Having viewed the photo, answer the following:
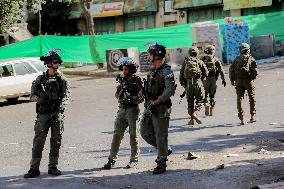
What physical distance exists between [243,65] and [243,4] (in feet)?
82.0

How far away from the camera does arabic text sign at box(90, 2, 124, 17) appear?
44438 millimetres

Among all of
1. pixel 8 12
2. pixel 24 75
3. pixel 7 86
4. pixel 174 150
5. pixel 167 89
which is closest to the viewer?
pixel 167 89

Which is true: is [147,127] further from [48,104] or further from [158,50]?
[48,104]

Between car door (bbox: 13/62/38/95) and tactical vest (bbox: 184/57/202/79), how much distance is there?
9201 mm

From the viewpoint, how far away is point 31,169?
8.59 m

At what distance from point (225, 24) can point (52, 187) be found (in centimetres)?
2175

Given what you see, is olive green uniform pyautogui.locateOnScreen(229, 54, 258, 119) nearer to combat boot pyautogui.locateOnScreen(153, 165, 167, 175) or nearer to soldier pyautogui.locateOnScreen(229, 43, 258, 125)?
soldier pyautogui.locateOnScreen(229, 43, 258, 125)

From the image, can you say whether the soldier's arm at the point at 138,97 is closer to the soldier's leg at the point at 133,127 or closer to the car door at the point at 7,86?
the soldier's leg at the point at 133,127

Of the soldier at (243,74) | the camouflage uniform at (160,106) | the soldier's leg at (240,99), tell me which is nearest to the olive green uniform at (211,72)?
the soldier at (243,74)

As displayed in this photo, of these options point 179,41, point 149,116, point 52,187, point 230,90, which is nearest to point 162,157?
point 149,116

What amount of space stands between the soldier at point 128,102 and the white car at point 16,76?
11.5 meters

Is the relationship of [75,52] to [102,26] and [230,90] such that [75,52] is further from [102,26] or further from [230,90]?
[102,26]

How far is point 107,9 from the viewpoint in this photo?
45188 millimetres

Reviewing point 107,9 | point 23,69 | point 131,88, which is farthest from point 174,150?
point 107,9
